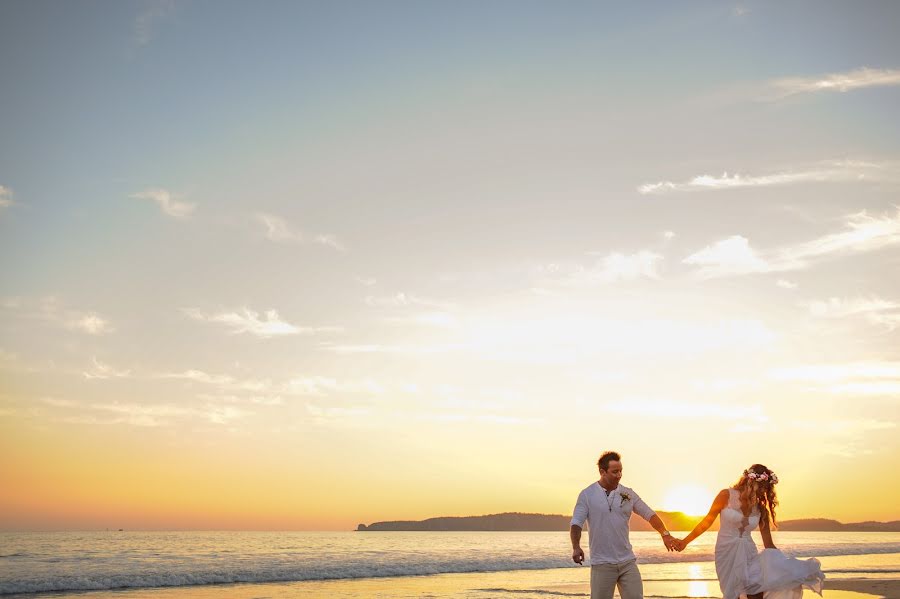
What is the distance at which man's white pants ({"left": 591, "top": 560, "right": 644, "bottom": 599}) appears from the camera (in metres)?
8.95

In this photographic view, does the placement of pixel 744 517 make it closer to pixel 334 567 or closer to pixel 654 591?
pixel 654 591

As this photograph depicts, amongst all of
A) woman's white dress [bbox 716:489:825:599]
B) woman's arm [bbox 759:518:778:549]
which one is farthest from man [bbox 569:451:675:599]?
woman's arm [bbox 759:518:778:549]

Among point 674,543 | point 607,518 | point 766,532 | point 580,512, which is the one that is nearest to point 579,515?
point 580,512

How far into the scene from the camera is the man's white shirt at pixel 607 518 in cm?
897

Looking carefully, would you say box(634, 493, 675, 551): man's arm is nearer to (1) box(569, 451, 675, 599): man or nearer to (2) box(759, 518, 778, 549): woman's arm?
(1) box(569, 451, 675, 599): man

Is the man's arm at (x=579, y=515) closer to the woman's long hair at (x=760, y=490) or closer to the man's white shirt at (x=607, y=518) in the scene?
the man's white shirt at (x=607, y=518)

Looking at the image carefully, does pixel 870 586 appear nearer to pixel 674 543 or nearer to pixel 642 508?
pixel 674 543

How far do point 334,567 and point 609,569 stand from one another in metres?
36.3

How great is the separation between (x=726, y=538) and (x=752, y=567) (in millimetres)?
417

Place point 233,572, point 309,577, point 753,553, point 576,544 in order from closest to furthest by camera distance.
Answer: point 576,544
point 753,553
point 309,577
point 233,572

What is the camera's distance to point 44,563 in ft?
155

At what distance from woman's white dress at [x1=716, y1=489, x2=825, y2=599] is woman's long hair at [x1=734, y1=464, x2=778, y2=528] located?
8cm

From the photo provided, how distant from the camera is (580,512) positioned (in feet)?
29.7

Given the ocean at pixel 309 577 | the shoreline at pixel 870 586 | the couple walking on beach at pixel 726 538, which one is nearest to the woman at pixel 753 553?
the couple walking on beach at pixel 726 538
